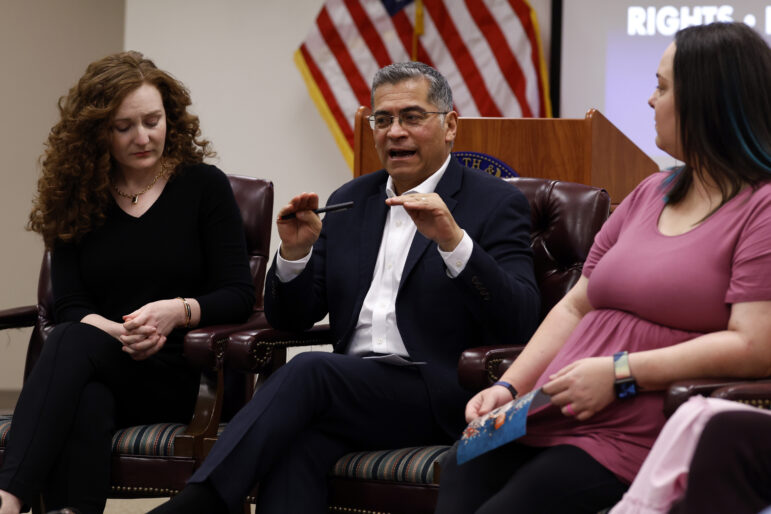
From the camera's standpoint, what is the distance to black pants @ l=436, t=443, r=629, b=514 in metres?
1.54

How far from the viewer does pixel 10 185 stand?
17.1 ft

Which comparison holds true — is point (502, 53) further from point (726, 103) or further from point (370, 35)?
point (726, 103)

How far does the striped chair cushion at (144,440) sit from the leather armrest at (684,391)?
1171 mm

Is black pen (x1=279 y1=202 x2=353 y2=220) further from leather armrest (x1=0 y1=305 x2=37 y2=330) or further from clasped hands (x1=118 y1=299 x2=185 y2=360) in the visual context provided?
leather armrest (x1=0 y1=305 x2=37 y2=330)

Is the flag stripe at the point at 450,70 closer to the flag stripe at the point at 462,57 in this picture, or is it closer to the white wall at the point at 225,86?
the flag stripe at the point at 462,57

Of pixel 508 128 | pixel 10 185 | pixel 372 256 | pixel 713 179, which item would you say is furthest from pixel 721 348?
pixel 10 185

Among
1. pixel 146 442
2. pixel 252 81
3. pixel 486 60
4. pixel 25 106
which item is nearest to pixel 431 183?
pixel 146 442

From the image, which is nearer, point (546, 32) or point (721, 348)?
point (721, 348)

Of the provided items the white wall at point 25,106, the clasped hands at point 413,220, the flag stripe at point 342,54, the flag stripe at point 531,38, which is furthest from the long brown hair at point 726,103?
the white wall at point 25,106

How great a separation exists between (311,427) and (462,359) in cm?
35

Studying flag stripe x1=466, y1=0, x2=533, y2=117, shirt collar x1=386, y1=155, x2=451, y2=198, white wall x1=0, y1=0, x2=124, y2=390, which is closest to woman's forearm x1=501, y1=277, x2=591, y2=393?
shirt collar x1=386, y1=155, x2=451, y2=198

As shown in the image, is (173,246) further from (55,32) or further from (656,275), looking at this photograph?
(55,32)

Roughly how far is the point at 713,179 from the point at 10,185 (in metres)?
4.31

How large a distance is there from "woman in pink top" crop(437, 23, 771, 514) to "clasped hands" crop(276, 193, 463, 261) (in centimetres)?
33
